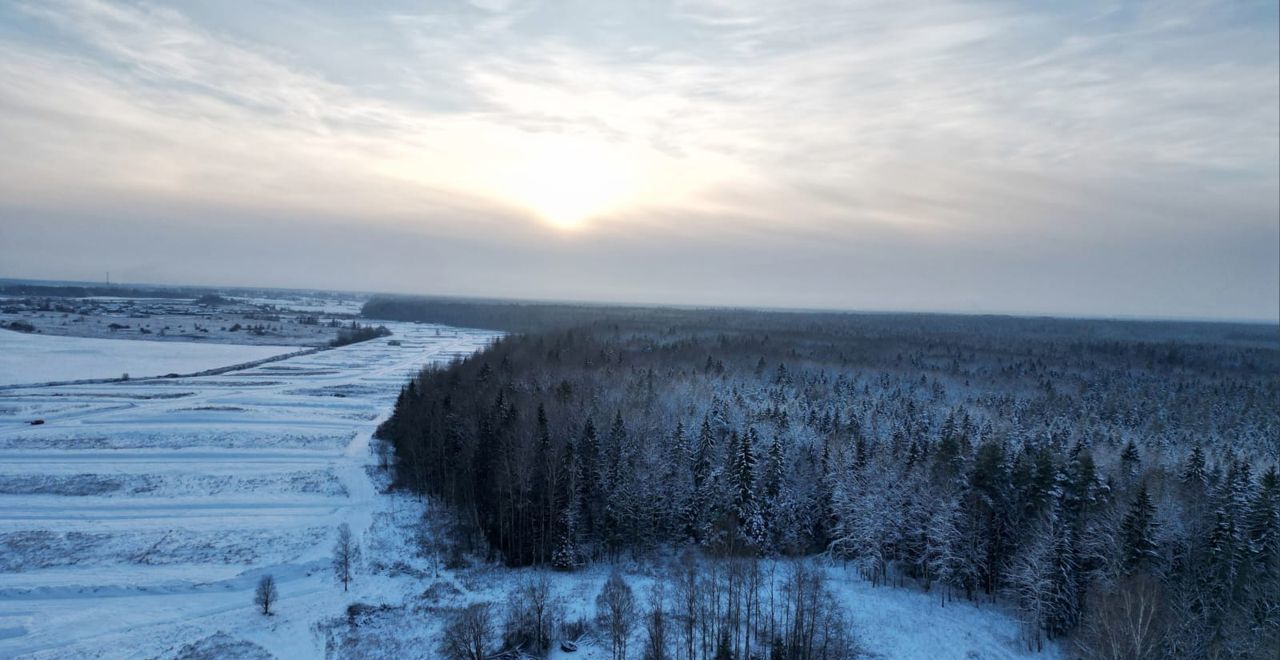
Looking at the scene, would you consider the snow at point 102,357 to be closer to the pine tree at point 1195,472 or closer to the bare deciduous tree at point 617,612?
the bare deciduous tree at point 617,612

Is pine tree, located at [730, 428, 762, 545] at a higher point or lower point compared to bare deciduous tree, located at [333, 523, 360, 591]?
higher

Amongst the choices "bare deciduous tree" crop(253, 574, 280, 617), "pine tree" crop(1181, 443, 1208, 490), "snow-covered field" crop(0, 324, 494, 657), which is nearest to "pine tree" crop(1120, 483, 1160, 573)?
"pine tree" crop(1181, 443, 1208, 490)

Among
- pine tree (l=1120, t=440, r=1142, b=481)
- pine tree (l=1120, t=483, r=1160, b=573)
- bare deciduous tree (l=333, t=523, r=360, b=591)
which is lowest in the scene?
bare deciduous tree (l=333, t=523, r=360, b=591)

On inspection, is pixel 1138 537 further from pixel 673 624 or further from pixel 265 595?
pixel 265 595

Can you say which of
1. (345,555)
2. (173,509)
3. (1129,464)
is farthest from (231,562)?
(1129,464)

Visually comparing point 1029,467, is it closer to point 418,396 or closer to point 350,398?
point 418,396

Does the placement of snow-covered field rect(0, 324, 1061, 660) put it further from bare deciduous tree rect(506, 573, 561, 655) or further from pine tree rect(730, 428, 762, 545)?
pine tree rect(730, 428, 762, 545)

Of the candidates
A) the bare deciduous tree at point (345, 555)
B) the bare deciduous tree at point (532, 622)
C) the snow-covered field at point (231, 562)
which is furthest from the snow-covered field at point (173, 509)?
the bare deciduous tree at point (532, 622)
